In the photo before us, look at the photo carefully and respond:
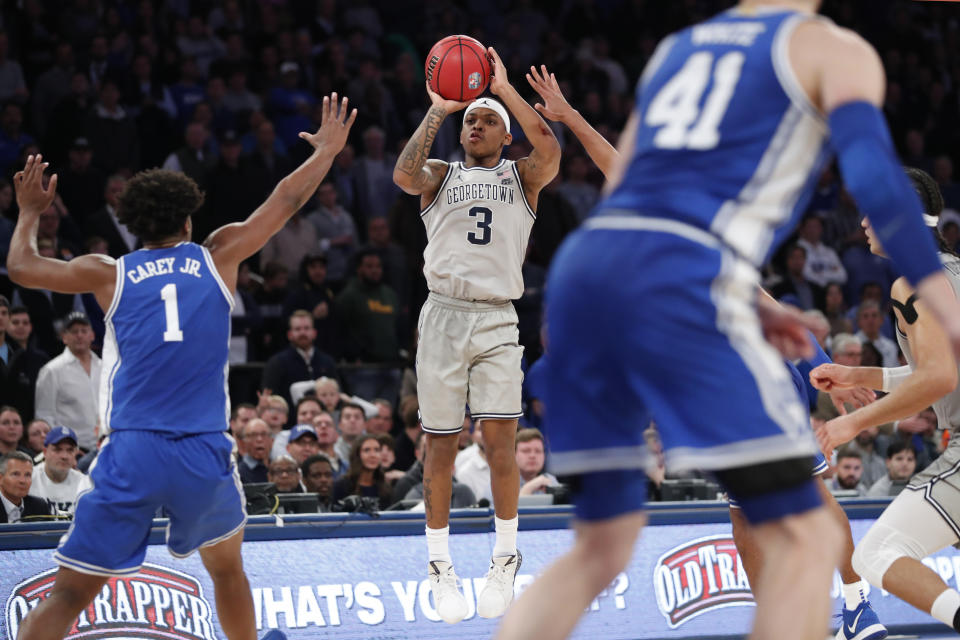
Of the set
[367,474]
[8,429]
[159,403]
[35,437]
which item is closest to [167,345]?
[159,403]

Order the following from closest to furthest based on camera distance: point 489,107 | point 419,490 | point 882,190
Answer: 1. point 882,190
2. point 489,107
3. point 419,490

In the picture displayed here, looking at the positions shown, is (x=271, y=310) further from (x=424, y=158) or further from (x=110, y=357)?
(x=110, y=357)

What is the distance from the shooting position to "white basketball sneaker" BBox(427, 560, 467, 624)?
7273 millimetres

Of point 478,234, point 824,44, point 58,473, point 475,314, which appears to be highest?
point 824,44

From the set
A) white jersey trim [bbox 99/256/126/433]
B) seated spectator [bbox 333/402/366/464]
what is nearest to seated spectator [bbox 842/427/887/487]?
seated spectator [bbox 333/402/366/464]

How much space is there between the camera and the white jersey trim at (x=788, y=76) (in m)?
3.32

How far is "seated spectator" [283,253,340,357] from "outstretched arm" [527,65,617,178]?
23.2 feet

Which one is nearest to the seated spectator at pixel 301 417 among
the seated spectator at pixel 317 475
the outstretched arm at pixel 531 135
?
the seated spectator at pixel 317 475

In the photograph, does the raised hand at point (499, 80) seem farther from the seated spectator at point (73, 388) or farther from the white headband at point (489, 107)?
the seated spectator at point (73, 388)

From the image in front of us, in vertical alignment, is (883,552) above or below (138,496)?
below

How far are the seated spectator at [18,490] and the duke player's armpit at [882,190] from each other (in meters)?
7.42

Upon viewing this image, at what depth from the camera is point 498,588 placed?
740cm

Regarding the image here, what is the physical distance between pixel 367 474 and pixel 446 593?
144 inches

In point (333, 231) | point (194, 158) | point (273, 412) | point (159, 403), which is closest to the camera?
point (159, 403)
